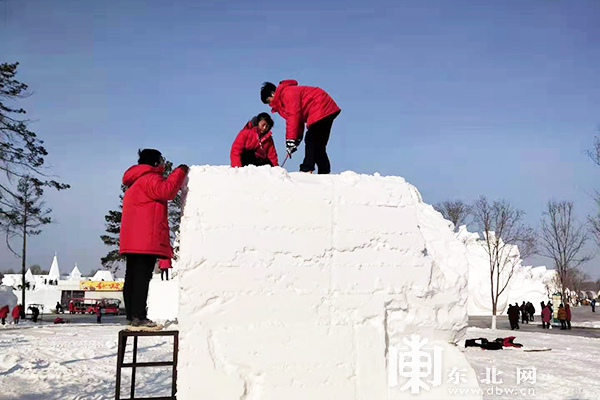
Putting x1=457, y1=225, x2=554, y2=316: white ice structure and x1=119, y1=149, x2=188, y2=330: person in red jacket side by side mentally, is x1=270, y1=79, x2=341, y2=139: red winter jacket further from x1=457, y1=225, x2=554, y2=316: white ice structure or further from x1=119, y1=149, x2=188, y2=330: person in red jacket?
x1=457, y1=225, x2=554, y2=316: white ice structure

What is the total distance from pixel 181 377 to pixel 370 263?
1233mm

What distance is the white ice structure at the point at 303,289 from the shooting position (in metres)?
2.87

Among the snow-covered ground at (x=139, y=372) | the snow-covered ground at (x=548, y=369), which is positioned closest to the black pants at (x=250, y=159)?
the snow-covered ground at (x=139, y=372)

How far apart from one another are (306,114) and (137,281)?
1835 millimetres

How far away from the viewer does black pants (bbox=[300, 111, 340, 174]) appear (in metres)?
4.23

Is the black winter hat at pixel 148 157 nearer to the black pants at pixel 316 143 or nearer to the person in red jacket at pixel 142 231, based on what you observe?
the person in red jacket at pixel 142 231

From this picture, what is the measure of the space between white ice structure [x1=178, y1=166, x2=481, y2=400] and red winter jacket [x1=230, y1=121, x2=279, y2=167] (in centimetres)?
132

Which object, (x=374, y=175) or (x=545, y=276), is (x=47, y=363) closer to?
(x=374, y=175)

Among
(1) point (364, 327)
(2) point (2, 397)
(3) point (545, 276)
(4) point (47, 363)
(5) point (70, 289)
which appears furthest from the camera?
(3) point (545, 276)

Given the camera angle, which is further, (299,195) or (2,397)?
(2,397)

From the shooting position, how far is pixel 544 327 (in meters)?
23.4

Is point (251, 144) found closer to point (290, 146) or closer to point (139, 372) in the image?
point (290, 146)

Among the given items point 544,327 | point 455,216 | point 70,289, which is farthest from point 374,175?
point 70,289

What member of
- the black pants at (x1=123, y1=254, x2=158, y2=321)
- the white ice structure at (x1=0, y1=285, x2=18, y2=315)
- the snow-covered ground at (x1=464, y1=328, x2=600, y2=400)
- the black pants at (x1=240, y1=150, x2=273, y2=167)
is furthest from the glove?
the white ice structure at (x1=0, y1=285, x2=18, y2=315)
